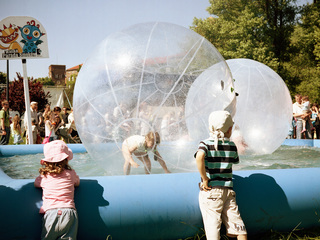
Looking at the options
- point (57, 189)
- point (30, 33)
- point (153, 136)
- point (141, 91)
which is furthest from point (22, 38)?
point (57, 189)

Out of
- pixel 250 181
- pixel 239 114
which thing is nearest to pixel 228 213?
pixel 250 181

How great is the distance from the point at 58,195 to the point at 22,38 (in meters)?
5.38

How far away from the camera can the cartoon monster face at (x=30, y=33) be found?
7208 millimetres

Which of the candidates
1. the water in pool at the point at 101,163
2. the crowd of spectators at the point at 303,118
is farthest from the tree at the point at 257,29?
the water in pool at the point at 101,163

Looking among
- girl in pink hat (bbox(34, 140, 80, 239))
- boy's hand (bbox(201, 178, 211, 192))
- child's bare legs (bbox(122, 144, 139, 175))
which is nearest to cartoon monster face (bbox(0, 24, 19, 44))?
child's bare legs (bbox(122, 144, 139, 175))

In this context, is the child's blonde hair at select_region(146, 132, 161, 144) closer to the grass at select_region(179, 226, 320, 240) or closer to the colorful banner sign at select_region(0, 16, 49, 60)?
the grass at select_region(179, 226, 320, 240)

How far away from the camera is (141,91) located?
371cm

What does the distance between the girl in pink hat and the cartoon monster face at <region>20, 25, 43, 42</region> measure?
498cm

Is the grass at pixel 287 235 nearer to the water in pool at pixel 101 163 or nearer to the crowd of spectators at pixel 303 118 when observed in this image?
the water in pool at pixel 101 163

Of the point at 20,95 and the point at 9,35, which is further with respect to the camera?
the point at 20,95

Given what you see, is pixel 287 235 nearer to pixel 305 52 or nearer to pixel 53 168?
pixel 53 168

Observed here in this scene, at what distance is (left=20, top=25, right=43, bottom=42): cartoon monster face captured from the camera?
721 centimetres

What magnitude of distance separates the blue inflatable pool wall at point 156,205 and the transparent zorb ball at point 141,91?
0.74m

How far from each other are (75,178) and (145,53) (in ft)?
5.35
